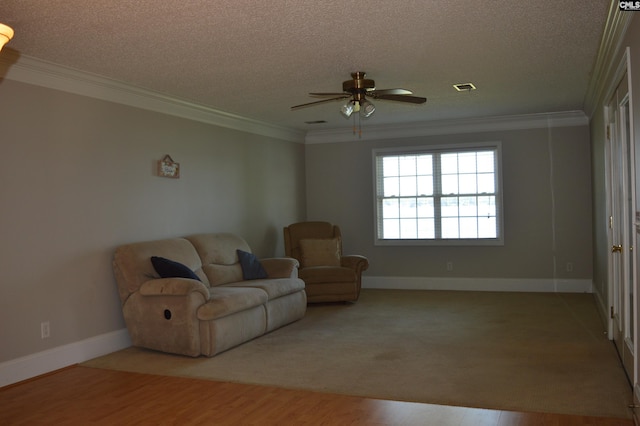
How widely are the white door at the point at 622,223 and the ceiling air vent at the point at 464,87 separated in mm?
1343

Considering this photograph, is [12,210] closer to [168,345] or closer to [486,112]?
[168,345]

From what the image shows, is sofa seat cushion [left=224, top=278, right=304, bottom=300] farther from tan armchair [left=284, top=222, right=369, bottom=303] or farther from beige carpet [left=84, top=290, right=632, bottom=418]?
tan armchair [left=284, top=222, right=369, bottom=303]

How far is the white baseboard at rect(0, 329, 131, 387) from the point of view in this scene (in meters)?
4.27

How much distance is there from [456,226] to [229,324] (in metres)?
4.43

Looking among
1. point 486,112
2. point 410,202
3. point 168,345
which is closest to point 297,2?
point 168,345

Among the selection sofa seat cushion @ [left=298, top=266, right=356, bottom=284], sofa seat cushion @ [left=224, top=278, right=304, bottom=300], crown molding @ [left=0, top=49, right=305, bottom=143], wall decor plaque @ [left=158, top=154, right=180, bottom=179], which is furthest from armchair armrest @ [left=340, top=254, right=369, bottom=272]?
wall decor plaque @ [left=158, top=154, right=180, bottom=179]

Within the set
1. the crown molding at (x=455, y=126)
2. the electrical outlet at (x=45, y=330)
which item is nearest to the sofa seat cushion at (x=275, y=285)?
the electrical outlet at (x=45, y=330)

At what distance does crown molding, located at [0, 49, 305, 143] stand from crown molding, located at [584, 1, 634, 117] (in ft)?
13.2

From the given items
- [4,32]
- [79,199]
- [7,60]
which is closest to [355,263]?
[79,199]

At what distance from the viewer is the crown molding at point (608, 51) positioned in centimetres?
352

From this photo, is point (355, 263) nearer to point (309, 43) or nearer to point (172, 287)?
point (172, 287)

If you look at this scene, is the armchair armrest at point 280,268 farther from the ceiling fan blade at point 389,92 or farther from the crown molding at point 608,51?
the crown molding at point 608,51

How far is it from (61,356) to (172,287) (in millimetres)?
1031

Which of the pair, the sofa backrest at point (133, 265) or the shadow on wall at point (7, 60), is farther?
the sofa backrest at point (133, 265)
